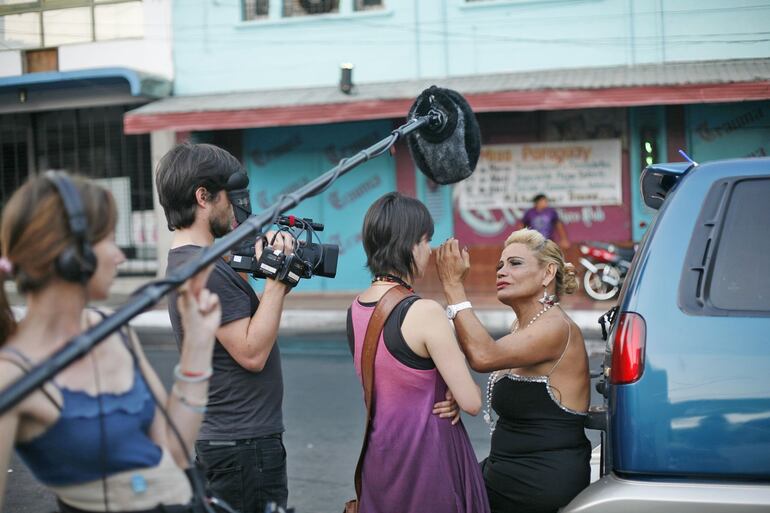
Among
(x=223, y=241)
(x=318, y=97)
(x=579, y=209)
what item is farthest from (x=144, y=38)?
(x=223, y=241)

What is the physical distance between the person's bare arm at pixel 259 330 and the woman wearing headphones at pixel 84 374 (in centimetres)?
86

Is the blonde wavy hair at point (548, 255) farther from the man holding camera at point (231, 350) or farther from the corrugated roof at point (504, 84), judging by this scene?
the corrugated roof at point (504, 84)

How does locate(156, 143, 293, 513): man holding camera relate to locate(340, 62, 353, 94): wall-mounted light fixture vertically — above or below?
below

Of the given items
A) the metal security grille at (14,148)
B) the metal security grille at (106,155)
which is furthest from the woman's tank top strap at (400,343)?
the metal security grille at (14,148)

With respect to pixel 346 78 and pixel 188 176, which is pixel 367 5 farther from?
pixel 188 176

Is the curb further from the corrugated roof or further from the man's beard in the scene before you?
the man's beard

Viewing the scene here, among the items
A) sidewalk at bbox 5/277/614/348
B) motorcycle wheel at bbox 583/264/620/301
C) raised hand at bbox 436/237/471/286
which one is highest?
raised hand at bbox 436/237/471/286

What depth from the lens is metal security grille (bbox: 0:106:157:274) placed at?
19.0 metres

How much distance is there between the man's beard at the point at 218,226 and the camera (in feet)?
10.8

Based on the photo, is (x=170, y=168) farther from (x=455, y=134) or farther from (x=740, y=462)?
(x=740, y=462)

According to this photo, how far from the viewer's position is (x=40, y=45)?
18406 millimetres

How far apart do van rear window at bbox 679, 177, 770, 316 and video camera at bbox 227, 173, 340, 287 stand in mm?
1196

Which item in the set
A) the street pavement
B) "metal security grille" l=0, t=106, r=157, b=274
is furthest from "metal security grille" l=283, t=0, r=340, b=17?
the street pavement

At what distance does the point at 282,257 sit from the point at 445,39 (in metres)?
13.8
